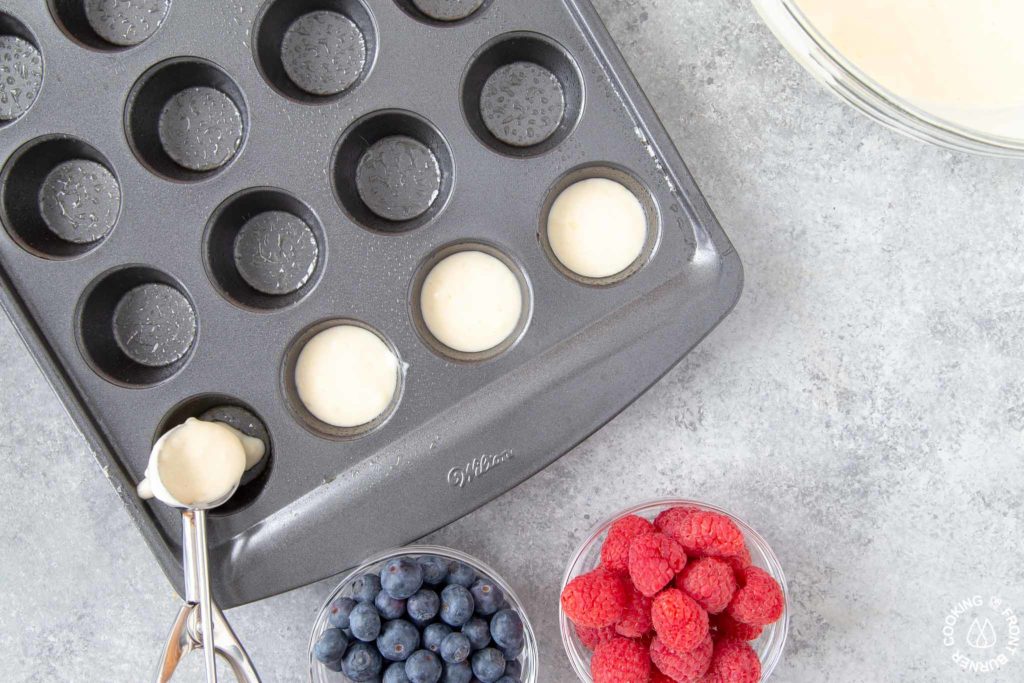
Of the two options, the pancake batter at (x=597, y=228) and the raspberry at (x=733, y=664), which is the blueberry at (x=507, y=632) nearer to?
the raspberry at (x=733, y=664)

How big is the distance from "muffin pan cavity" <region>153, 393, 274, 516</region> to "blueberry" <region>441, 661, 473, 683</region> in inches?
15.9

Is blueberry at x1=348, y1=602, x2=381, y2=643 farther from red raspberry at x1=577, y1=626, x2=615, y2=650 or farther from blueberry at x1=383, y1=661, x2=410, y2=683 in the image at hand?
red raspberry at x1=577, y1=626, x2=615, y2=650

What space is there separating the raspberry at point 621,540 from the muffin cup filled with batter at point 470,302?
34 cm

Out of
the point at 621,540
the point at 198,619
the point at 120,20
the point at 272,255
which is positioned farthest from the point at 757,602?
the point at 120,20

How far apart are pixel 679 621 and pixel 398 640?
16.6 inches

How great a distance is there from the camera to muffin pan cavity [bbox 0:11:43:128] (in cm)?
130

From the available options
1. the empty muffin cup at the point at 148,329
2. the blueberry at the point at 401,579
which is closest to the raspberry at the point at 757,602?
the blueberry at the point at 401,579

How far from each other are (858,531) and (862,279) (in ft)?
1.45

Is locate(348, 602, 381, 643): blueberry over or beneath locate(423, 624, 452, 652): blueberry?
over

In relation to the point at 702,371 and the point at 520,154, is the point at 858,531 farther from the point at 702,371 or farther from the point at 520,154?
the point at 520,154

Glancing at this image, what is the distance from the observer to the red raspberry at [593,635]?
121cm

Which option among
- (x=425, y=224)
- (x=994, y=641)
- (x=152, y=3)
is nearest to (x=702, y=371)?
(x=425, y=224)

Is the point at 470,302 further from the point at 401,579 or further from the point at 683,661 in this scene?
the point at 683,661

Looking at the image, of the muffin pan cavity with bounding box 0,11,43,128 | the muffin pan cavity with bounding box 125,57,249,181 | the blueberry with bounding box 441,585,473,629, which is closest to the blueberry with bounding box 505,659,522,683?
the blueberry with bounding box 441,585,473,629
